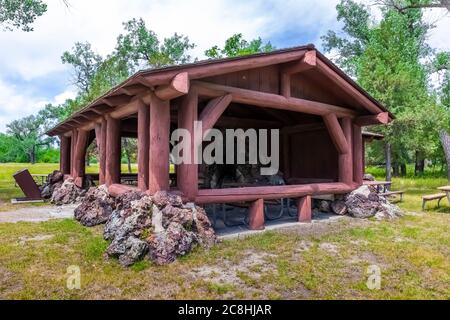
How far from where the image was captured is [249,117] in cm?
1008

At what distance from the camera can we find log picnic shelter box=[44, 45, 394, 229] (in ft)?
16.2

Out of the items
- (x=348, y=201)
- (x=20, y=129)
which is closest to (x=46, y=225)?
(x=348, y=201)

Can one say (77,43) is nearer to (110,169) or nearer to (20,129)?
(110,169)

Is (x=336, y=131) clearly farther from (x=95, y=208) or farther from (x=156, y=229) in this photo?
(x=95, y=208)

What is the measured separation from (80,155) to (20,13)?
8.08m

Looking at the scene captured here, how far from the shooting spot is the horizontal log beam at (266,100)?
5.39m

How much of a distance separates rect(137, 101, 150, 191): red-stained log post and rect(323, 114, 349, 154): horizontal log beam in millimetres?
4338

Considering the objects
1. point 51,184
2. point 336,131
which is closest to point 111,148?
point 51,184

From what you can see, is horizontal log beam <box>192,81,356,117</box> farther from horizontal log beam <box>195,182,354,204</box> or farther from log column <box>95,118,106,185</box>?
log column <box>95,118,106,185</box>

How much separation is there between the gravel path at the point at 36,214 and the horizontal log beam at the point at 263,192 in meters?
3.77

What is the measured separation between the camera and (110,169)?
729cm

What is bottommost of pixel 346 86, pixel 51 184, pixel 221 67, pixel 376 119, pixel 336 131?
pixel 51 184

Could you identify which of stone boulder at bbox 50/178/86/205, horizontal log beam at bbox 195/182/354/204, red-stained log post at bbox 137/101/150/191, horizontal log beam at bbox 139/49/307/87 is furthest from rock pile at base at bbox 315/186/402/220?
stone boulder at bbox 50/178/86/205

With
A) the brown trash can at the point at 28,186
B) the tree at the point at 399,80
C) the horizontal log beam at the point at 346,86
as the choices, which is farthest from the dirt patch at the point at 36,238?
the tree at the point at 399,80
